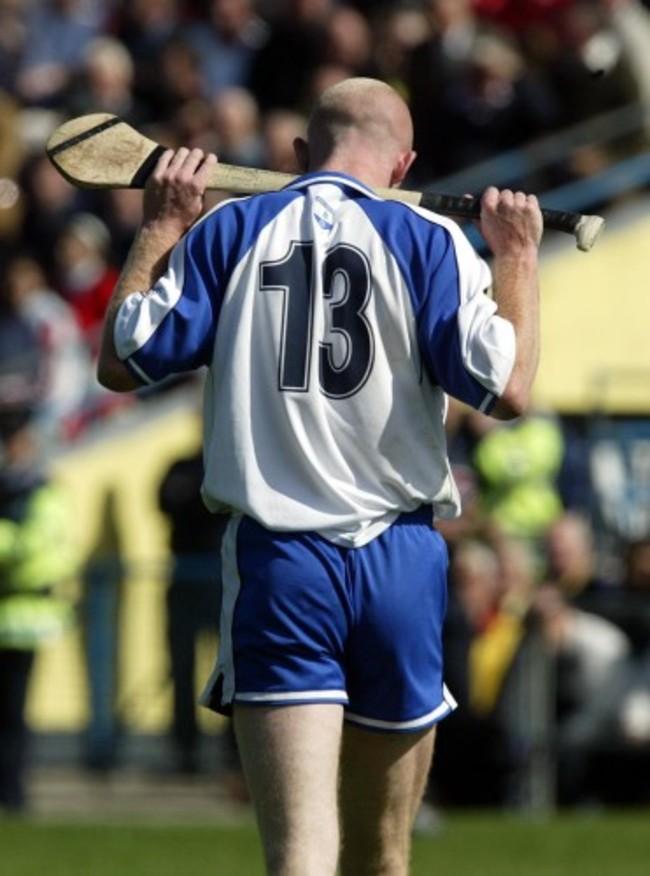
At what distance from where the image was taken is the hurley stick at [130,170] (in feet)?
21.0

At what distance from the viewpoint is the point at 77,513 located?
17.0m

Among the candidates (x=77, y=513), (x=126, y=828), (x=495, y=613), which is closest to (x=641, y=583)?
(x=495, y=613)

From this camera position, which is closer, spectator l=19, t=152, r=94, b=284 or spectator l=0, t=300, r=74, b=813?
spectator l=0, t=300, r=74, b=813

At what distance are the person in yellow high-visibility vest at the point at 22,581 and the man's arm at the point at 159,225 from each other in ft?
25.5

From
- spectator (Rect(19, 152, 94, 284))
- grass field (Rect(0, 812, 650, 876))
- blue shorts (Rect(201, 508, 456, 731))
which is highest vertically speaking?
spectator (Rect(19, 152, 94, 284))

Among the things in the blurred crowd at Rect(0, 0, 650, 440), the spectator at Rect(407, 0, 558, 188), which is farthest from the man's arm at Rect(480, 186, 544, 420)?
the spectator at Rect(407, 0, 558, 188)

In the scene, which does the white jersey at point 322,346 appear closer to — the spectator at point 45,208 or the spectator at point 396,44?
the spectator at point 396,44

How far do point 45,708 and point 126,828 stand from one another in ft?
5.36

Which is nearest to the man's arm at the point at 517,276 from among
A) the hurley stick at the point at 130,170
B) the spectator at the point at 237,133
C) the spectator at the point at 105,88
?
the hurley stick at the point at 130,170

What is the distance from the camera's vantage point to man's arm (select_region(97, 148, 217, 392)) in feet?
20.6

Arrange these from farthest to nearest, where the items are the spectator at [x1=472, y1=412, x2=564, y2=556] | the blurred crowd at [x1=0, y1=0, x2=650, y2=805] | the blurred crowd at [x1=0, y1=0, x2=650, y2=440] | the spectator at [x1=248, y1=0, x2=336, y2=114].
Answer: the spectator at [x1=248, y1=0, x2=336, y2=114] < the blurred crowd at [x1=0, y1=0, x2=650, y2=440] < the spectator at [x1=472, y1=412, x2=564, y2=556] < the blurred crowd at [x1=0, y1=0, x2=650, y2=805]

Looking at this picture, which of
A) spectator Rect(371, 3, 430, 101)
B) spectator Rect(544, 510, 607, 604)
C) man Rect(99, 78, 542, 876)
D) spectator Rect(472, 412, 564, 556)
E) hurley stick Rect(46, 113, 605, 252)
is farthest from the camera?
spectator Rect(371, 3, 430, 101)

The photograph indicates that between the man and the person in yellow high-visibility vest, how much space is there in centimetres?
787

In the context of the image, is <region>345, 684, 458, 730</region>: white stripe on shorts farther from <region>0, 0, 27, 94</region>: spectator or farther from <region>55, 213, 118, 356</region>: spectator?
<region>0, 0, 27, 94</region>: spectator
